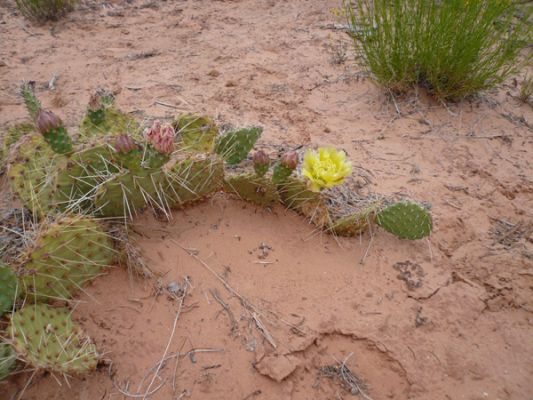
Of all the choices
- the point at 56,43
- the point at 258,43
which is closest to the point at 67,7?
the point at 56,43

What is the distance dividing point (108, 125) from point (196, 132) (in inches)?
15.8

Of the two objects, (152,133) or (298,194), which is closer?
(152,133)

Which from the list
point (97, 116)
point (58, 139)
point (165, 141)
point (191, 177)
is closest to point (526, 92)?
point (191, 177)

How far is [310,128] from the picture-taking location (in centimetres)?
259

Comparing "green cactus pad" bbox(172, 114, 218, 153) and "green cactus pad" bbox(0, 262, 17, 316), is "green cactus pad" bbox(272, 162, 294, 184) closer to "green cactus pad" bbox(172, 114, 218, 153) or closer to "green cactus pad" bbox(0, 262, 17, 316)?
"green cactus pad" bbox(172, 114, 218, 153)

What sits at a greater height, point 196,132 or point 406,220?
point 196,132

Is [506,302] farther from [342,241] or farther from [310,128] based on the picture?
[310,128]

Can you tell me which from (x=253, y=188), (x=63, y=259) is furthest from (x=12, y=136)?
(x=253, y=188)

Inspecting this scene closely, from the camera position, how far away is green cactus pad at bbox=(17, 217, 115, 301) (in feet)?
4.34

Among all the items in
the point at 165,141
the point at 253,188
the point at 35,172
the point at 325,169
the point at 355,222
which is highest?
the point at 165,141

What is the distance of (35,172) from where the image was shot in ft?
5.36

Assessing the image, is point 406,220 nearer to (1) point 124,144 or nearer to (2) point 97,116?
(1) point 124,144

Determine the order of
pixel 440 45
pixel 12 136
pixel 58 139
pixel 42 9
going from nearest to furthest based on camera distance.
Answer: pixel 58 139
pixel 12 136
pixel 440 45
pixel 42 9

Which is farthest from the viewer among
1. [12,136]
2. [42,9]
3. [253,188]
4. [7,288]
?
[42,9]
